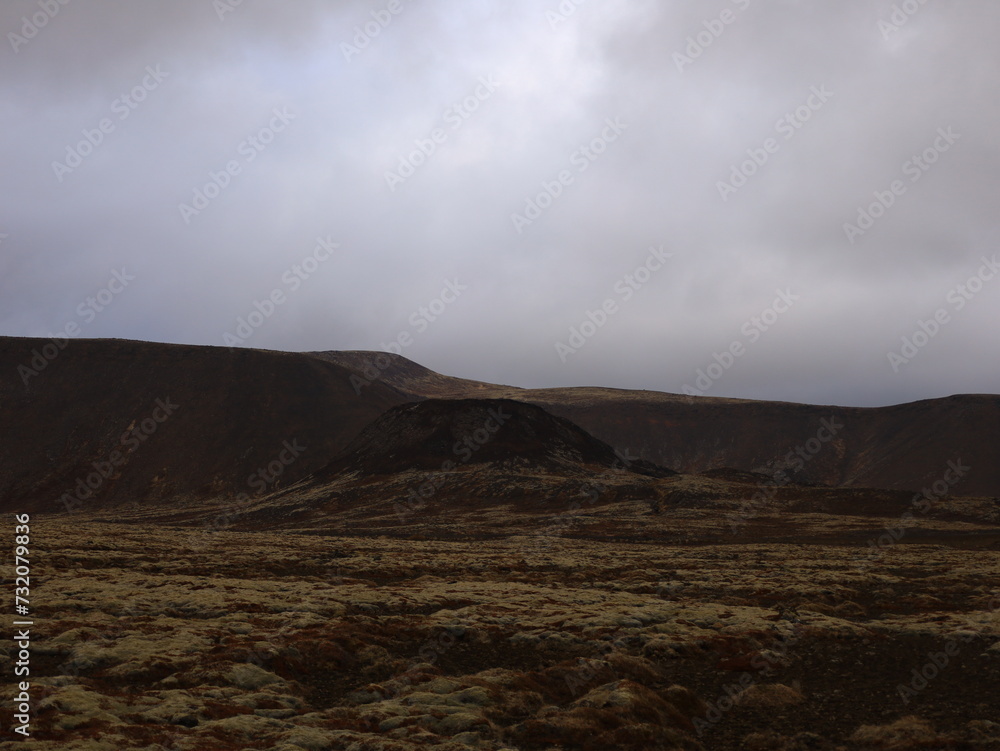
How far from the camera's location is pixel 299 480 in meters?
131

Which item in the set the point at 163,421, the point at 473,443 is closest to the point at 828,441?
the point at 473,443

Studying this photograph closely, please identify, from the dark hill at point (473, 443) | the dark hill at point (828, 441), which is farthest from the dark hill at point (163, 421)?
the dark hill at point (828, 441)

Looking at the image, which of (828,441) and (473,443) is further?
(828,441)

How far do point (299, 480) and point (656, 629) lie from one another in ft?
368

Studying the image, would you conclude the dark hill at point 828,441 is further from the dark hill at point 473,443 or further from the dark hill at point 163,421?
the dark hill at point 163,421

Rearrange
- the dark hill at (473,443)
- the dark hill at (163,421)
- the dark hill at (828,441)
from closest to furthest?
the dark hill at (473,443)
the dark hill at (163,421)
the dark hill at (828,441)

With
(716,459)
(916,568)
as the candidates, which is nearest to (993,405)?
(716,459)

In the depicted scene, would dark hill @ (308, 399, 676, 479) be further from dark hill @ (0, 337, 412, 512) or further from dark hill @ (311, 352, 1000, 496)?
dark hill @ (311, 352, 1000, 496)

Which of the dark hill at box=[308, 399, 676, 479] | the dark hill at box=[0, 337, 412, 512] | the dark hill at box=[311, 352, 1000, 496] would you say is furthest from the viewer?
the dark hill at box=[311, 352, 1000, 496]

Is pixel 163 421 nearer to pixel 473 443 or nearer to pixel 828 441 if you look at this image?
pixel 473 443

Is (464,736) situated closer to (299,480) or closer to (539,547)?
(539,547)

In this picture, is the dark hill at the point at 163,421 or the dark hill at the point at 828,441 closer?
the dark hill at the point at 163,421

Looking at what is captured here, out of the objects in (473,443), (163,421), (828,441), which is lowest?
(473,443)

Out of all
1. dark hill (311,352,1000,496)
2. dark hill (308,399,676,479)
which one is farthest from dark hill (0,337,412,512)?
dark hill (311,352,1000,496)
